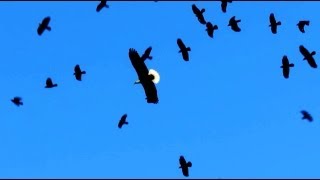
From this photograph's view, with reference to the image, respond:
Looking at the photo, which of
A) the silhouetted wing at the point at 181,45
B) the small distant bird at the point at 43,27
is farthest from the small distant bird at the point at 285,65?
the small distant bird at the point at 43,27

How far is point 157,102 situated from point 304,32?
836cm

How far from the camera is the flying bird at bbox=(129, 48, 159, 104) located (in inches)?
1171

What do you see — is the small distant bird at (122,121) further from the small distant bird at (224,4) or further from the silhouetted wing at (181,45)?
the small distant bird at (224,4)

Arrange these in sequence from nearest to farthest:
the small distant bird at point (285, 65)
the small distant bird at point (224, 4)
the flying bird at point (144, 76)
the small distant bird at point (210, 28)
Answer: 1. the small distant bird at point (224, 4)
2. the flying bird at point (144, 76)
3. the small distant bird at point (285, 65)
4. the small distant bird at point (210, 28)

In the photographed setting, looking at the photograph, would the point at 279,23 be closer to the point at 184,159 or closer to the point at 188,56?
the point at 188,56

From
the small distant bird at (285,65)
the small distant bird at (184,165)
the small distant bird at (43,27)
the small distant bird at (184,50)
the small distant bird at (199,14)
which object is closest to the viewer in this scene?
the small distant bird at (43,27)

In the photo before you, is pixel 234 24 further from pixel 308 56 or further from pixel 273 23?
pixel 308 56

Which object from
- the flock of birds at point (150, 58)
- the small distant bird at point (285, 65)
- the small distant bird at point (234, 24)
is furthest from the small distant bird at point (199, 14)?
the small distant bird at point (285, 65)

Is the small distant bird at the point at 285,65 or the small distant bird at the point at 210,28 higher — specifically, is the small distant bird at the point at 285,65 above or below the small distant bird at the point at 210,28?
below

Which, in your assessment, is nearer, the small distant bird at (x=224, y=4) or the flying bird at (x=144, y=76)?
the small distant bird at (x=224, y=4)

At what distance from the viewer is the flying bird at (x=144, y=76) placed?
97.6 feet

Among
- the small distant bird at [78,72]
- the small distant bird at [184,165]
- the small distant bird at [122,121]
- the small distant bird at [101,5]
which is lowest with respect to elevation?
the small distant bird at [184,165]

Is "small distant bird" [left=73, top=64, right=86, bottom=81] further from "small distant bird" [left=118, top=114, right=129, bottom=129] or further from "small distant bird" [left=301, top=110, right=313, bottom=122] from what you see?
"small distant bird" [left=301, top=110, right=313, bottom=122]

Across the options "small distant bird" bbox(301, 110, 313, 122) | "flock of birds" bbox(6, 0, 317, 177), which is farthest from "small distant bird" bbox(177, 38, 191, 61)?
"small distant bird" bbox(301, 110, 313, 122)
